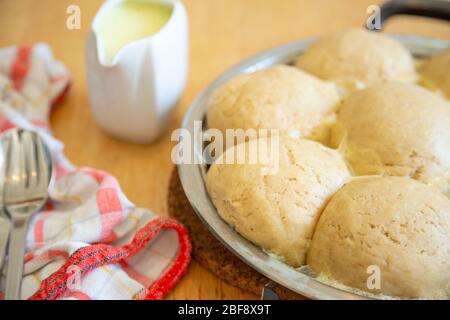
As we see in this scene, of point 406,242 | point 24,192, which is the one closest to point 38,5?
point 24,192

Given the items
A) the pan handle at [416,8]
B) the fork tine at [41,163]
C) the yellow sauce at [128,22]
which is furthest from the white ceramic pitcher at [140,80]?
the pan handle at [416,8]

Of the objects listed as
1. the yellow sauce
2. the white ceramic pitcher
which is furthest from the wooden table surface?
the yellow sauce

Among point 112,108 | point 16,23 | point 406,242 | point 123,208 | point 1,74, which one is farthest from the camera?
point 16,23

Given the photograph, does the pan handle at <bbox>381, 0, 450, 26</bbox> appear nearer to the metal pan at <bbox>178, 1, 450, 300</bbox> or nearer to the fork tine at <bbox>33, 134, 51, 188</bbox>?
the metal pan at <bbox>178, 1, 450, 300</bbox>

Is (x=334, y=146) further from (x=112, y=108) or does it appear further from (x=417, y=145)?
(x=112, y=108)
